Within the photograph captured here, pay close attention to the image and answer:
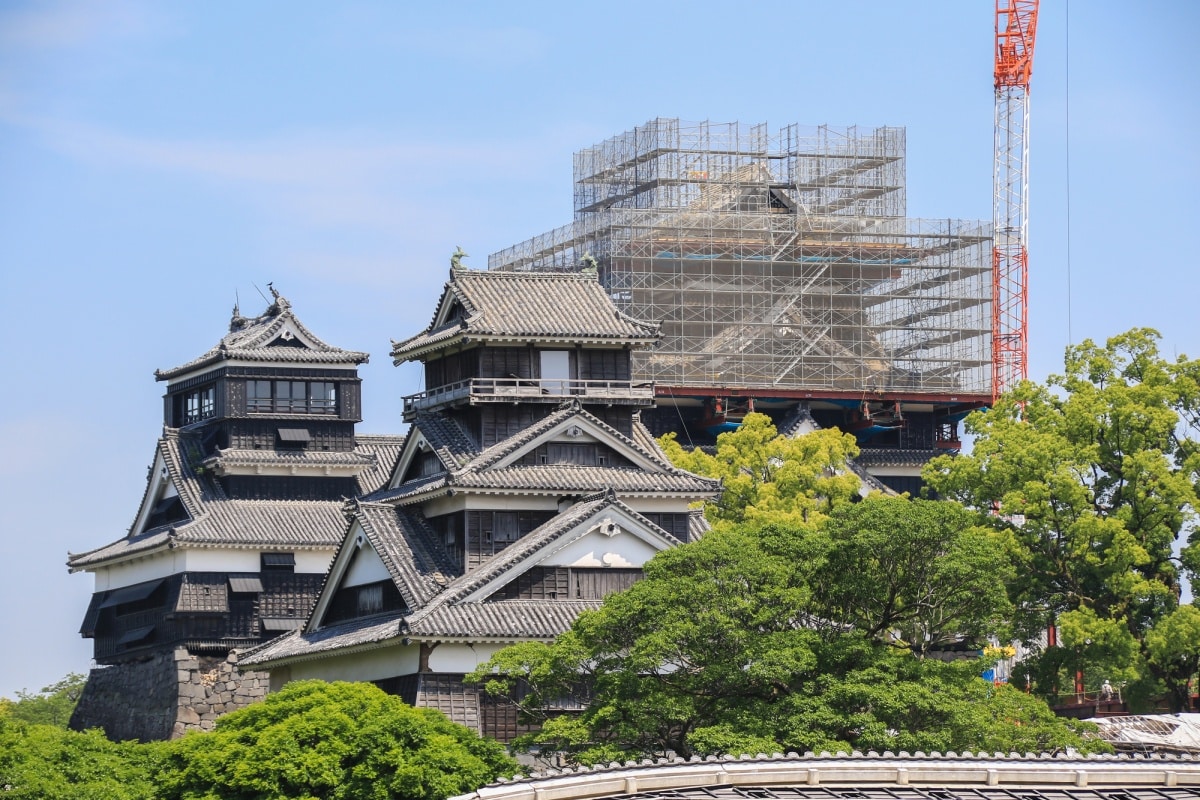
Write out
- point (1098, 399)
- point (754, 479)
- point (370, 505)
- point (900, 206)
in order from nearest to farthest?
point (370, 505) < point (1098, 399) < point (754, 479) < point (900, 206)

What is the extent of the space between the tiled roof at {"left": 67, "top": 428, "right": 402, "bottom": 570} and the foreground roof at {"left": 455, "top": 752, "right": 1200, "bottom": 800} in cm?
3938

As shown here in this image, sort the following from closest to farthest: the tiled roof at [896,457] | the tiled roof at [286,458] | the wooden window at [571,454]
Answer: the wooden window at [571,454]
the tiled roof at [286,458]
the tiled roof at [896,457]

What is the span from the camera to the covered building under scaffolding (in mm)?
100438

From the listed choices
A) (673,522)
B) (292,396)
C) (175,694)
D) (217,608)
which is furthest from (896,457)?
(175,694)

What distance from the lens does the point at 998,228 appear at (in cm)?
11150

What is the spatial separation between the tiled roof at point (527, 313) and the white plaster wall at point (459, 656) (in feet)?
32.0

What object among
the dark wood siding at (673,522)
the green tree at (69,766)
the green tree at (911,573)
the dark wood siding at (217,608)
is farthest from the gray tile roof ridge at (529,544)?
the dark wood siding at (217,608)

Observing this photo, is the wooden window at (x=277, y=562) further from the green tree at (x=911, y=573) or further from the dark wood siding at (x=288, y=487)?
the green tree at (x=911, y=573)

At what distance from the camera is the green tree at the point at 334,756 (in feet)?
156

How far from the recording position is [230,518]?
74938 mm

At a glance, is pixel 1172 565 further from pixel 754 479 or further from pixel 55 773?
pixel 55 773

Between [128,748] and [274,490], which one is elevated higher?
[274,490]

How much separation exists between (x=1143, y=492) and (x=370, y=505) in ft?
73.3

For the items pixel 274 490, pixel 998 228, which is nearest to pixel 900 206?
pixel 998 228
